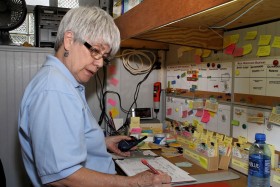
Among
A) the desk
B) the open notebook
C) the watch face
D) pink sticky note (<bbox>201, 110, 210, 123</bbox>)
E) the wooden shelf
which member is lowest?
the desk

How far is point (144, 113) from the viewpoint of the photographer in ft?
6.57

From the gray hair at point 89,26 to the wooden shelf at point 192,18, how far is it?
23 cm

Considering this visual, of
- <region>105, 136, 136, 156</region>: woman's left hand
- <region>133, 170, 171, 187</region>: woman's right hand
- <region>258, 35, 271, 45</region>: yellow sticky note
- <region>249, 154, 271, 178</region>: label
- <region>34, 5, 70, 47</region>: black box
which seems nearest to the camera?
Answer: <region>133, 170, 171, 187</region>: woman's right hand

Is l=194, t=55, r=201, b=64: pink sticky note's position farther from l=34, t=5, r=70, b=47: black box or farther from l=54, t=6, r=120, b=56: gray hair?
l=34, t=5, r=70, b=47: black box

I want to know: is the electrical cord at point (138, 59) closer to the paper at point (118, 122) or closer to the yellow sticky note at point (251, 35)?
the paper at point (118, 122)

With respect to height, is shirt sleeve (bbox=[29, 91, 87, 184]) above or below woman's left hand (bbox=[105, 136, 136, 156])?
above

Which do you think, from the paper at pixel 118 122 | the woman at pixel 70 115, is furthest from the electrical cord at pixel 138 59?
the woman at pixel 70 115

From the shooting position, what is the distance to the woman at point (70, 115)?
2.48 ft

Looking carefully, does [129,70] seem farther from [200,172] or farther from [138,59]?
[200,172]

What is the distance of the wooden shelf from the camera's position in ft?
2.76

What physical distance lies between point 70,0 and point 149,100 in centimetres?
109

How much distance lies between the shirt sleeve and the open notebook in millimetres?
427

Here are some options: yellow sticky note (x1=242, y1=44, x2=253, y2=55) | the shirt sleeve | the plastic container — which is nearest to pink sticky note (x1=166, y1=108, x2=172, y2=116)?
yellow sticky note (x1=242, y1=44, x2=253, y2=55)

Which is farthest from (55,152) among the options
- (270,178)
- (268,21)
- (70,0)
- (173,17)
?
(70,0)
